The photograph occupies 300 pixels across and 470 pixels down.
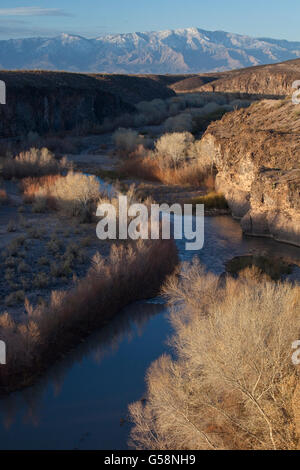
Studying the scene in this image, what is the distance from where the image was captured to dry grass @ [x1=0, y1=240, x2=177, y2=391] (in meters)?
8.12

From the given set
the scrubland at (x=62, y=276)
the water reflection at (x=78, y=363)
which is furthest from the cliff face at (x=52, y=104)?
the water reflection at (x=78, y=363)

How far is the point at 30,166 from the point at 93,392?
1812 cm

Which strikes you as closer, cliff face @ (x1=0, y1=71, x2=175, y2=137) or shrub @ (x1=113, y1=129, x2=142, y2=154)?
shrub @ (x1=113, y1=129, x2=142, y2=154)

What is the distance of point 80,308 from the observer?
9664mm

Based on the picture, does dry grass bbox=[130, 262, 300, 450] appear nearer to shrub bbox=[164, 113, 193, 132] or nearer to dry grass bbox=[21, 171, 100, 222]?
dry grass bbox=[21, 171, 100, 222]

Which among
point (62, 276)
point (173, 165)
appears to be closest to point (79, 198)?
point (62, 276)

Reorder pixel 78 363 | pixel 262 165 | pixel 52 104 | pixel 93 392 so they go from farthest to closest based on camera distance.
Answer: pixel 52 104
pixel 262 165
pixel 78 363
pixel 93 392

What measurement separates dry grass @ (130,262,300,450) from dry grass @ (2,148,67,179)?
18.9m

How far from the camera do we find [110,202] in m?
16.2

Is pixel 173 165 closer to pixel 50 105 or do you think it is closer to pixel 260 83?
pixel 50 105

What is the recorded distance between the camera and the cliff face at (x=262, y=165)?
48.6 ft

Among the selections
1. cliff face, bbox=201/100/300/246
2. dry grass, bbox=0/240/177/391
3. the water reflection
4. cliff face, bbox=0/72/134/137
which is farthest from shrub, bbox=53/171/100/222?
cliff face, bbox=0/72/134/137

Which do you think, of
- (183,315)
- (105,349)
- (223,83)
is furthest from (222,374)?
(223,83)
